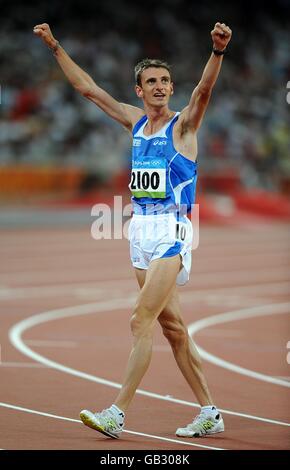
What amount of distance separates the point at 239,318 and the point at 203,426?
243 inches

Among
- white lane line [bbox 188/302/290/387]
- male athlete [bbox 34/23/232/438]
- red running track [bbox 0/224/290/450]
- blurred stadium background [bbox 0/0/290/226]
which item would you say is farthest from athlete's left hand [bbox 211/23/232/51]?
blurred stadium background [bbox 0/0/290/226]

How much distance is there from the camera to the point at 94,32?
36.5 meters

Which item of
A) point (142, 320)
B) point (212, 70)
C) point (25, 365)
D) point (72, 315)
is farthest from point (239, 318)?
point (212, 70)

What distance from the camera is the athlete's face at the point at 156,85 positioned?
7215 millimetres

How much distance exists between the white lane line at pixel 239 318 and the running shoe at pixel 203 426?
1.98 m

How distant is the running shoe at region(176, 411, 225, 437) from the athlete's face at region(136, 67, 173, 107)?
198 centimetres

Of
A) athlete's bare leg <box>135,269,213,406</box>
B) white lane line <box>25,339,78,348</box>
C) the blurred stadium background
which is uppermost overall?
the blurred stadium background

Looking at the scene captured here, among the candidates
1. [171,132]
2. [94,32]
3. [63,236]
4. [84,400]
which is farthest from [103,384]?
[94,32]

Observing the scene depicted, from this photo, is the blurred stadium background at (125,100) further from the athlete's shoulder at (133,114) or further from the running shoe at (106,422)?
the running shoe at (106,422)

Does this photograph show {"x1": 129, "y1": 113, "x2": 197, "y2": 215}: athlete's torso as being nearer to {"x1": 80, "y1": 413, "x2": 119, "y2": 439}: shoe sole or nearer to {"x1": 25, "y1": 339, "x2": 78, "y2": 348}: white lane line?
{"x1": 80, "y1": 413, "x2": 119, "y2": 439}: shoe sole

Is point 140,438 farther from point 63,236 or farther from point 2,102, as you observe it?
point 2,102

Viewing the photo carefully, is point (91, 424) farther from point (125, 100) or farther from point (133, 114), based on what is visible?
point (125, 100)

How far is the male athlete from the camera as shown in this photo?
7055mm

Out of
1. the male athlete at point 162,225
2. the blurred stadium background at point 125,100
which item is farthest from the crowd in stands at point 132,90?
the male athlete at point 162,225
